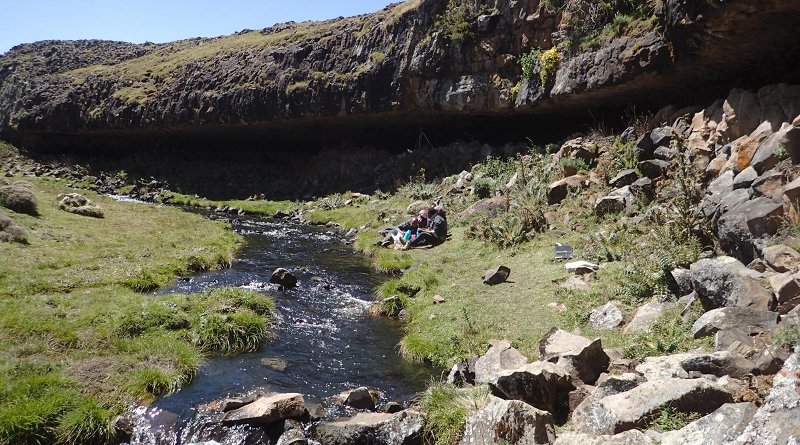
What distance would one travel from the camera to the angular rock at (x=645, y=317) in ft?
32.1

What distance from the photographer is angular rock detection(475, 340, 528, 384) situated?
29.7ft

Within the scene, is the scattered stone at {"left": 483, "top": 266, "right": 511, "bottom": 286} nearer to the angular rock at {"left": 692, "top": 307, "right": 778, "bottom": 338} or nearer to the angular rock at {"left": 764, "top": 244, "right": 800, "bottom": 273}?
the angular rock at {"left": 692, "top": 307, "right": 778, "bottom": 338}

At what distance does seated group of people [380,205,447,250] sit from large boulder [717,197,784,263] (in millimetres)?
11922

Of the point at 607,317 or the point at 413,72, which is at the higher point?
the point at 413,72

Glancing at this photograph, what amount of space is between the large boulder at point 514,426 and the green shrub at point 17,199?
24304 mm

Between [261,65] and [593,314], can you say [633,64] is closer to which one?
[593,314]

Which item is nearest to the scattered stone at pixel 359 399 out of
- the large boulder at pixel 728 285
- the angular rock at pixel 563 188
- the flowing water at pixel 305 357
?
the flowing water at pixel 305 357

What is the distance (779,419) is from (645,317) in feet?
18.5

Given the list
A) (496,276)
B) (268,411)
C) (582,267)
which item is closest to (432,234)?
(496,276)

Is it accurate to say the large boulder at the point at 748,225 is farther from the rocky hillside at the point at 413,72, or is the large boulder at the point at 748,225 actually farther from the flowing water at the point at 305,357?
the flowing water at the point at 305,357

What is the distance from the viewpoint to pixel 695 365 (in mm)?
7125

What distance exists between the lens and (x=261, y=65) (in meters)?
45.5

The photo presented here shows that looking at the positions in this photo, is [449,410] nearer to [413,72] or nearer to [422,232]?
[422,232]

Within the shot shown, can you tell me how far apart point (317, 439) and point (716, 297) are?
279 inches
